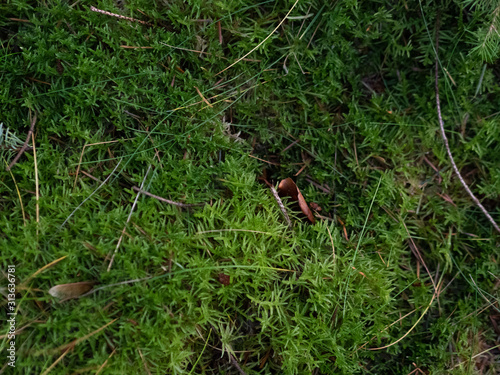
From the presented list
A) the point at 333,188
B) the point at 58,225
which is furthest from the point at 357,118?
the point at 58,225

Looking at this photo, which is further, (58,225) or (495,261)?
(495,261)

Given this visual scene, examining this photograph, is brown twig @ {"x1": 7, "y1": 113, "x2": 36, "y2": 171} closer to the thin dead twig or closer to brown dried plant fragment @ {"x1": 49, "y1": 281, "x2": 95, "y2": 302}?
brown dried plant fragment @ {"x1": 49, "y1": 281, "x2": 95, "y2": 302}

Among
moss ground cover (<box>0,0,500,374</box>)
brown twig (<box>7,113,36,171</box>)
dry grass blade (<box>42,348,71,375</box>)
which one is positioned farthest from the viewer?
brown twig (<box>7,113,36,171</box>)

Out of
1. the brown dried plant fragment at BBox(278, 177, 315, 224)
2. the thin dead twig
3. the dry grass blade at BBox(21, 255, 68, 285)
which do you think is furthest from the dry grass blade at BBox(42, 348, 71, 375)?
the brown dried plant fragment at BBox(278, 177, 315, 224)

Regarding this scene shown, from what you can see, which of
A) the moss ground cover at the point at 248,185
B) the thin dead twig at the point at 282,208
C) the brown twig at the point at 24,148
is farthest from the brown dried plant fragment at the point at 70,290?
the thin dead twig at the point at 282,208

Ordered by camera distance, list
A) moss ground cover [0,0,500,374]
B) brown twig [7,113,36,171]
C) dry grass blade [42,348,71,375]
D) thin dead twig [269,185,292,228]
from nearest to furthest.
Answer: dry grass blade [42,348,71,375] < moss ground cover [0,0,500,374] < brown twig [7,113,36,171] < thin dead twig [269,185,292,228]

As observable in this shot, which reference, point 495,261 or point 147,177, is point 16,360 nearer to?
point 147,177

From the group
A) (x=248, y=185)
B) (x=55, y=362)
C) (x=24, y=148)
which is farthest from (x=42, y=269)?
(x=248, y=185)

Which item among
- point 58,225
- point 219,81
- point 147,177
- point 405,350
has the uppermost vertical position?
point 219,81
